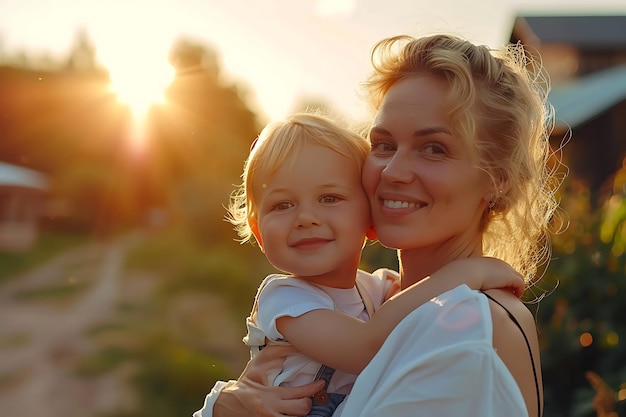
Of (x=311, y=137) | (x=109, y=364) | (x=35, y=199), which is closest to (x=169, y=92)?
(x=35, y=199)

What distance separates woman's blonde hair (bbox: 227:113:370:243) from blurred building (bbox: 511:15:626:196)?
17577 millimetres

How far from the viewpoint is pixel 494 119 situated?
7.48ft

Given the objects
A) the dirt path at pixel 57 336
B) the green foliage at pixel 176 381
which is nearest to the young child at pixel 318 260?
the green foliage at pixel 176 381

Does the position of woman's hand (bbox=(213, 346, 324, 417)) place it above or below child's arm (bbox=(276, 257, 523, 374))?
below

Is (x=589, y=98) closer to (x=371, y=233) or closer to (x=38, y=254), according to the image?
(x=38, y=254)

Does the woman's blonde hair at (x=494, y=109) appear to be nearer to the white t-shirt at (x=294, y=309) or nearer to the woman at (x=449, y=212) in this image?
the woman at (x=449, y=212)

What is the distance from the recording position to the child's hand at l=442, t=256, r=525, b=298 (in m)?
2.10

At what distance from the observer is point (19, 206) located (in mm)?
30859

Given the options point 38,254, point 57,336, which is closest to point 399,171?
point 57,336

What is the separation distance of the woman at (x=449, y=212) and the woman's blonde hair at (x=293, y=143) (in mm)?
83

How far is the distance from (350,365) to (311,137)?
0.65 meters

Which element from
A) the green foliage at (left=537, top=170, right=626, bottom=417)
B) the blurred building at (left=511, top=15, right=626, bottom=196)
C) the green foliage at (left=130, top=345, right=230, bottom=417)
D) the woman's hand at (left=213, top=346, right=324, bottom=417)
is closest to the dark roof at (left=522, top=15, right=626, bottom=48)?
the blurred building at (left=511, top=15, right=626, bottom=196)

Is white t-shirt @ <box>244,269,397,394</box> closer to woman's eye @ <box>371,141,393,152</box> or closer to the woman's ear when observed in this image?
the woman's ear

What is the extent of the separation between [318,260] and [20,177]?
98.6 feet
